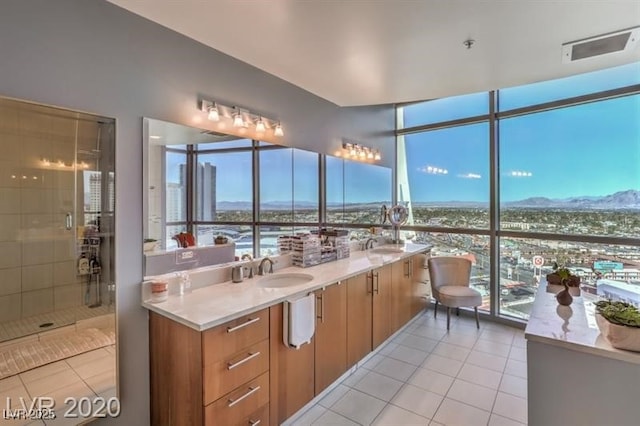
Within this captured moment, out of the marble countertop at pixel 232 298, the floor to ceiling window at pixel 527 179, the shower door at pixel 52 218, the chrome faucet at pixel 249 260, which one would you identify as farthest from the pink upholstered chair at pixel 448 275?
the shower door at pixel 52 218

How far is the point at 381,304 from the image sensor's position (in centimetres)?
293

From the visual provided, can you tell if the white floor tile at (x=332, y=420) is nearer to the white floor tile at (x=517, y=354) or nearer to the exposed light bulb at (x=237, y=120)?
the white floor tile at (x=517, y=354)

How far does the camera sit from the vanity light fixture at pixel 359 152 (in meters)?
3.69

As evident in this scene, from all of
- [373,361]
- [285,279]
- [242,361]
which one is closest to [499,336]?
[373,361]

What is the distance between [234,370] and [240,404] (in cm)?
20

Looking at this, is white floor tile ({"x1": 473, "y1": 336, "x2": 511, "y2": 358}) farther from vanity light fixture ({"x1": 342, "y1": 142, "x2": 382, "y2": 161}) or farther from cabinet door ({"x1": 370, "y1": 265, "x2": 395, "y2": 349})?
vanity light fixture ({"x1": 342, "y1": 142, "x2": 382, "y2": 161})

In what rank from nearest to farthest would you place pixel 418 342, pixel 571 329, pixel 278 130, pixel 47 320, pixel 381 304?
pixel 571 329 → pixel 47 320 → pixel 278 130 → pixel 381 304 → pixel 418 342

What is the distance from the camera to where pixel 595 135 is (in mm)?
3086

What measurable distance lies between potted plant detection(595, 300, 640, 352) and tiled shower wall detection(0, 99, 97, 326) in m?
2.62

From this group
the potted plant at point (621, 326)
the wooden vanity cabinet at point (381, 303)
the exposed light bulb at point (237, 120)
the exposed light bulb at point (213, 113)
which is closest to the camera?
the potted plant at point (621, 326)

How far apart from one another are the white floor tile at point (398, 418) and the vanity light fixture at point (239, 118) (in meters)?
2.39

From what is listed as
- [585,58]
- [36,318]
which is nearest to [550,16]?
[585,58]

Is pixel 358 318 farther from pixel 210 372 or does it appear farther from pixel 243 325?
pixel 210 372

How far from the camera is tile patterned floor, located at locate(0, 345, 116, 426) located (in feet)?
4.65
